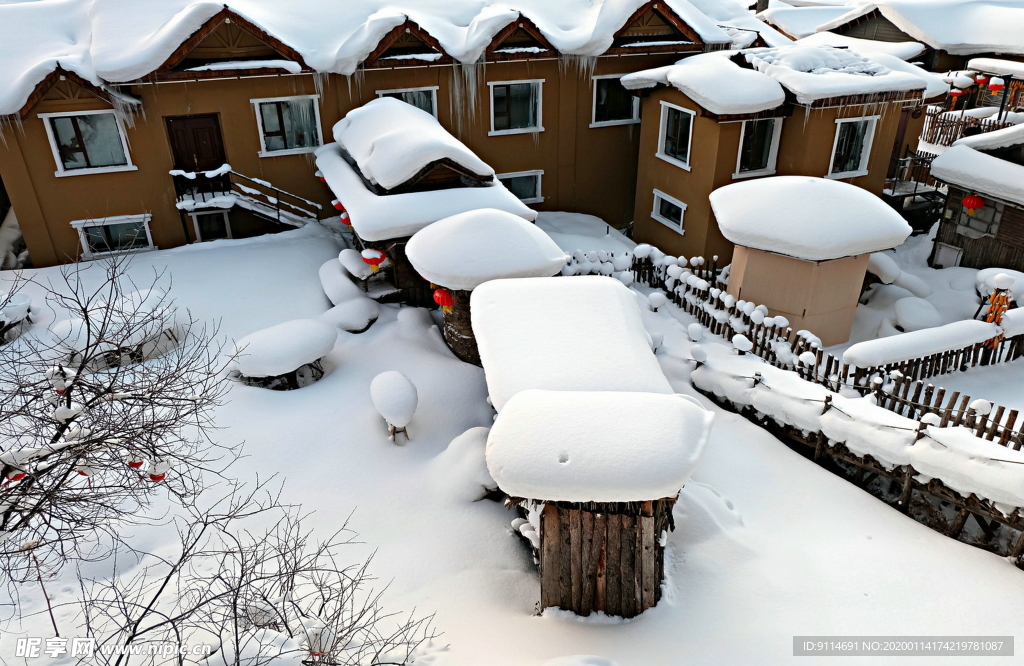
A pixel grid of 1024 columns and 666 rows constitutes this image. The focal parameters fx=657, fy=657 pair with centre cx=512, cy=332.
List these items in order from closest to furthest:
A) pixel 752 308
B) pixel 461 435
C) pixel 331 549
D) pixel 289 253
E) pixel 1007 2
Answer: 1. pixel 331 549
2. pixel 461 435
3. pixel 752 308
4. pixel 289 253
5. pixel 1007 2

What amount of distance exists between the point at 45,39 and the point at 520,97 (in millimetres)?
11970

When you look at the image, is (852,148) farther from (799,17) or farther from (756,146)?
(799,17)

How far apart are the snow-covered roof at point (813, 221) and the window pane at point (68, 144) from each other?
15521 mm

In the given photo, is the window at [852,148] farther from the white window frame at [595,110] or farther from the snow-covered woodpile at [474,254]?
the snow-covered woodpile at [474,254]

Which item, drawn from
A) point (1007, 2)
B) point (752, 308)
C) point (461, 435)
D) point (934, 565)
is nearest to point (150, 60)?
point (461, 435)

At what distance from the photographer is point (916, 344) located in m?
12.1

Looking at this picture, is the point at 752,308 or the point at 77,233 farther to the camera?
the point at 77,233

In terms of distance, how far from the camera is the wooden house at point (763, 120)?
52.3 feet

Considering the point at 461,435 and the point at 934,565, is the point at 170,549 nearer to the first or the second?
the point at 461,435

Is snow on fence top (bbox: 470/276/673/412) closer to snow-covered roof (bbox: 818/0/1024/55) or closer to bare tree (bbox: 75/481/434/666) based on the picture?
bare tree (bbox: 75/481/434/666)

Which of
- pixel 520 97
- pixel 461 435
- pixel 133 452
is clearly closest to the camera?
pixel 133 452

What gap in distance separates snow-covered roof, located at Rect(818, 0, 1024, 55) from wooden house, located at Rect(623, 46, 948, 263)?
1039cm

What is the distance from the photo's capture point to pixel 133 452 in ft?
21.4

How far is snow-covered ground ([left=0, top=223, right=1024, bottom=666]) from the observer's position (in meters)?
7.18
